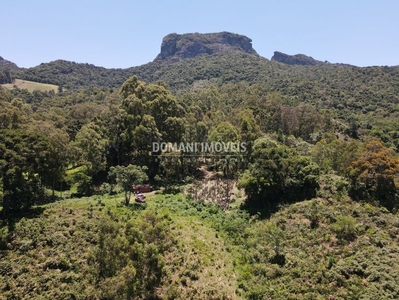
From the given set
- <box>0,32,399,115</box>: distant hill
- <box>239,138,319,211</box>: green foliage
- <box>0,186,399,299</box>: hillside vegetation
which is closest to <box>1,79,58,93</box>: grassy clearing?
<box>0,32,399,115</box>: distant hill

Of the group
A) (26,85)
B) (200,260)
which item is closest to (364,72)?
(200,260)

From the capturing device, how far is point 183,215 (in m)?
A: 31.2

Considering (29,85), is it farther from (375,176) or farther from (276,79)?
(375,176)

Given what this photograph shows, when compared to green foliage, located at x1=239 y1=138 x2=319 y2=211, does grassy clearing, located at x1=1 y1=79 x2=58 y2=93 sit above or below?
above

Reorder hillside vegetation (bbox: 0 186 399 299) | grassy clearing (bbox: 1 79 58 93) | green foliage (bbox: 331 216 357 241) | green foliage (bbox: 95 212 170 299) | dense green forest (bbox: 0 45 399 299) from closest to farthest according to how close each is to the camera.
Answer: green foliage (bbox: 95 212 170 299)
hillside vegetation (bbox: 0 186 399 299)
dense green forest (bbox: 0 45 399 299)
green foliage (bbox: 331 216 357 241)
grassy clearing (bbox: 1 79 58 93)

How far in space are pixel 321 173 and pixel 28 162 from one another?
32.7 m

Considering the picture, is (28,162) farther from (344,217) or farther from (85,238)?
(344,217)

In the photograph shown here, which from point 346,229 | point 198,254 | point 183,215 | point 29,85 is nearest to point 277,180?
point 346,229

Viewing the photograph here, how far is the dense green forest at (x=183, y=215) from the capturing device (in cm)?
2091

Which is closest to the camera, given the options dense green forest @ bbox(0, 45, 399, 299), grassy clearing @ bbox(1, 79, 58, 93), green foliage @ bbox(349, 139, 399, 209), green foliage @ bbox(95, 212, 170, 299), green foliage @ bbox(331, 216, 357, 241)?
green foliage @ bbox(95, 212, 170, 299)

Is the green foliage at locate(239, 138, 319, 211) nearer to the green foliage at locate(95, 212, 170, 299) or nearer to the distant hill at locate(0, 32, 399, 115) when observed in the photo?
the green foliage at locate(95, 212, 170, 299)

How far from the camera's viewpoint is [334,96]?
114m

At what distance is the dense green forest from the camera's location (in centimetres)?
2091

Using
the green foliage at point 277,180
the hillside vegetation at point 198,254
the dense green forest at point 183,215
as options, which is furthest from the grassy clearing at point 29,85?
the green foliage at point 277,180
